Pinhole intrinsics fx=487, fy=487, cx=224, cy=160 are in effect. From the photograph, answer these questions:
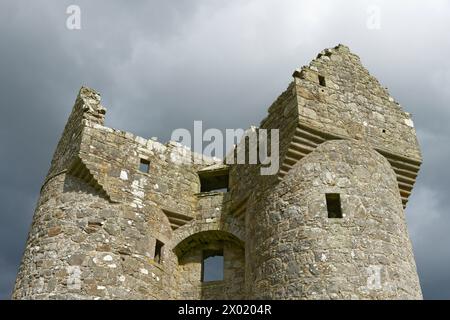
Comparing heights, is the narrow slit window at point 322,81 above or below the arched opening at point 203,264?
above

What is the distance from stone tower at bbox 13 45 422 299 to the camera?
9.84 meters

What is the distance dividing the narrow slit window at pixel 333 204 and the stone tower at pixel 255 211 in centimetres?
2

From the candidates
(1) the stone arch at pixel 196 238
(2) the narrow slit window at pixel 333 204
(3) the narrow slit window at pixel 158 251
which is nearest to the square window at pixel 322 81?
(2) the narrow slit window at pixel 333 204

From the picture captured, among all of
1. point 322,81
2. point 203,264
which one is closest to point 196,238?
point 203,264

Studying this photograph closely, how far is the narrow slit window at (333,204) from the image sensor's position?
34.0ft

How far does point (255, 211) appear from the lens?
11.6 metres

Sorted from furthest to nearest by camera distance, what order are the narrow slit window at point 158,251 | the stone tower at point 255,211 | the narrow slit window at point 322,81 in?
the narrow slit window at point 158,251
the narrow slit window at point 322,81
the stone tower at point 255,211

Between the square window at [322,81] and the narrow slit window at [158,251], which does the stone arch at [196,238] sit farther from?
the square window at [322,81]

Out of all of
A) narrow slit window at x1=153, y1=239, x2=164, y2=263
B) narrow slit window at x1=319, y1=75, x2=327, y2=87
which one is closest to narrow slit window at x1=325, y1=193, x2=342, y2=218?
narrow slit window at x1=319, y1=75, x2=327, y2=87

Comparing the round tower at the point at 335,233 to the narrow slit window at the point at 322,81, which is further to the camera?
the narrow slit window at the point at 322,81

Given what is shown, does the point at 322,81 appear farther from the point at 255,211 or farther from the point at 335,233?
the point at 335,233
